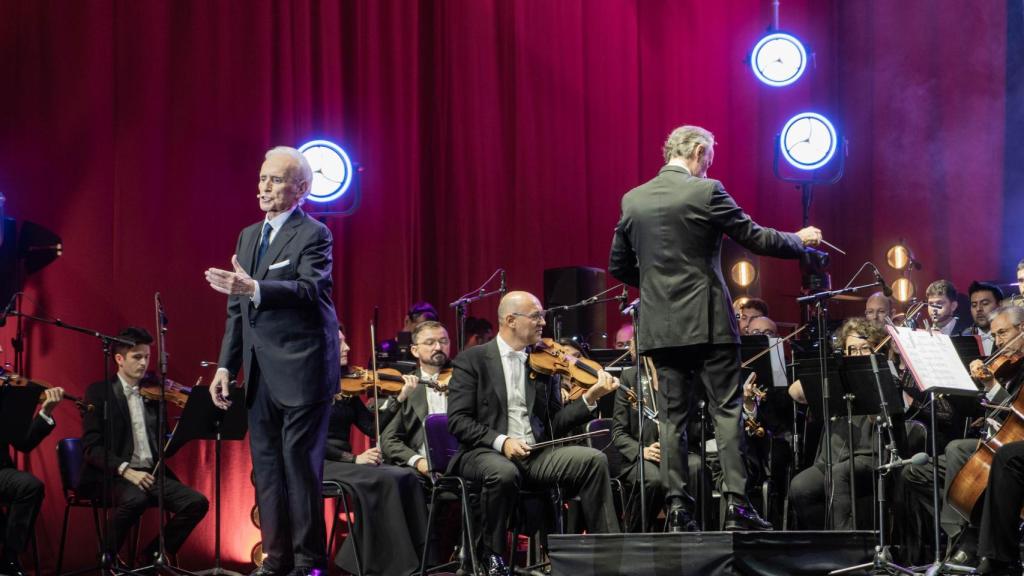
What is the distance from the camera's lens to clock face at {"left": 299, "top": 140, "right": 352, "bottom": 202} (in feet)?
23.2

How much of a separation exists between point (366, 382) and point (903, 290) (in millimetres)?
4261

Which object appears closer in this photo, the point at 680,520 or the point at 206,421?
the point at 680,520

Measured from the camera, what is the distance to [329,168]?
711 centimetres

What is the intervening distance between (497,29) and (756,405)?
348cm

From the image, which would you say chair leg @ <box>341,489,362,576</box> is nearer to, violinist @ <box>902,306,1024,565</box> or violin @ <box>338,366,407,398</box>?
violin @ <box>338,366,407,398</box>

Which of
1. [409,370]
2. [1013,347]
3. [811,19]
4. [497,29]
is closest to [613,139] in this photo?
[497,29]

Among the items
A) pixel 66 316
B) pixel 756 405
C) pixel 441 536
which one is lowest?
pixel 441 536

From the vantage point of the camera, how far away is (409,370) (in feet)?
21.2

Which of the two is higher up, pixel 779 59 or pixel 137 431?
pixel 779 59

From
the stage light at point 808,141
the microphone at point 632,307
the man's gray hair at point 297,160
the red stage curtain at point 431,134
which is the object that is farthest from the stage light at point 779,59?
the man's gray hair at point 297,160

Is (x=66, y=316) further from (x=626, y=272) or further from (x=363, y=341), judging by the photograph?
(x=626, y=272)

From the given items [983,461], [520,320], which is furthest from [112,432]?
[983,461]

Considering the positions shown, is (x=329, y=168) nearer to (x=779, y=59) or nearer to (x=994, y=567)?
(x=779, y=59)

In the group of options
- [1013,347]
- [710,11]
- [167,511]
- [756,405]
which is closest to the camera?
[1013,347]
